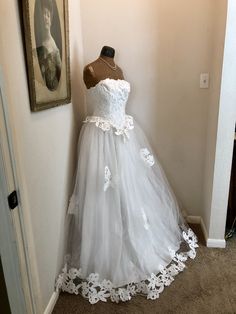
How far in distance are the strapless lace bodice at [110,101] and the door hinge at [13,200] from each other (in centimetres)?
90

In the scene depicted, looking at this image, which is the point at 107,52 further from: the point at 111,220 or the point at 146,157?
the point at 111,220

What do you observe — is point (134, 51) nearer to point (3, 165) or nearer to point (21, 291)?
point (3, 165)

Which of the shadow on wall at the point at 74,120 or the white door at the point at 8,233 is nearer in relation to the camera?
the white door at the point at 8,233

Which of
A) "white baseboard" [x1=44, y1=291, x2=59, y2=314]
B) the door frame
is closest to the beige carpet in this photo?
"white baseboard" [x1=44, y1=291, x2=59, y2=314]

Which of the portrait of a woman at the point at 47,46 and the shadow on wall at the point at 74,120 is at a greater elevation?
the portrait of a woman at the point at 47,46

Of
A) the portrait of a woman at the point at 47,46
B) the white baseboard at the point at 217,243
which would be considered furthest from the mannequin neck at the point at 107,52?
the white baseboard at the point at 217,243

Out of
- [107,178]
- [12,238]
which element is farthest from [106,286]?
[12,238]

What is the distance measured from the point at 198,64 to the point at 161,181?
0.93m

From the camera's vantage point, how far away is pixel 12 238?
98 cm

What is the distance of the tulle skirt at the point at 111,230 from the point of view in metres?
1.63

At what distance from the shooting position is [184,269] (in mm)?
1791

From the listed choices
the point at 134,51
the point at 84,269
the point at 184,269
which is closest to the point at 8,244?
the point at 84,269

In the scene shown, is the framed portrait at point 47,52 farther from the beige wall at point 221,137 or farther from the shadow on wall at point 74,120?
the beige wall at point 221,137

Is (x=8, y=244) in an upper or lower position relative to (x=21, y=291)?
upper
